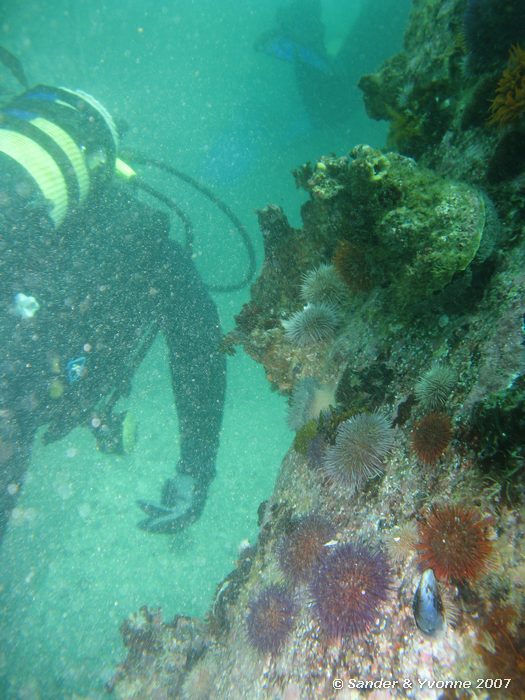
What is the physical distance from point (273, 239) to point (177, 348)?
10.5ft

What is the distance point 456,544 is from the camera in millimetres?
1929

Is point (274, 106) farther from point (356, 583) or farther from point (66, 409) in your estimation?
point (356, 583)

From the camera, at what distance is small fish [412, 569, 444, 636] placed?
1959mm

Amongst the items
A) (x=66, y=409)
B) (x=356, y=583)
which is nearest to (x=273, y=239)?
(x=356, y=583)

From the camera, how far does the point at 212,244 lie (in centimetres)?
3127

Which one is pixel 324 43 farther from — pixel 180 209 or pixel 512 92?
pixel 512 92

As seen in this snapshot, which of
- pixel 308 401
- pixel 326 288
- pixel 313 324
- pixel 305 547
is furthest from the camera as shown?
pixel 308 401

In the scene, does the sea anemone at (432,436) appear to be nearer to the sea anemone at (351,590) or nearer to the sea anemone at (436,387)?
the sea anemone at (436,387)

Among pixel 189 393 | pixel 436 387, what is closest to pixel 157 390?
pixel 189 393

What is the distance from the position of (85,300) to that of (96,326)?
501mm

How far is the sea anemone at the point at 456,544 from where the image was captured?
1853mm

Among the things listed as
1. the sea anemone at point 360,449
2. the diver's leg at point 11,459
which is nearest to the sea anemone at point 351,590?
the sea anemone at point 360,449

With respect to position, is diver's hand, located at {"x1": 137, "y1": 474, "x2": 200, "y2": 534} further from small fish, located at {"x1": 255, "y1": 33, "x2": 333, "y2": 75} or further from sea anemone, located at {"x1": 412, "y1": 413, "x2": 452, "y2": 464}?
small fish, located at {"x1": 255, "y1": 33, "x2": 333, "y2": 75}

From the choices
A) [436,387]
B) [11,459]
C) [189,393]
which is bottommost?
[11,459]
